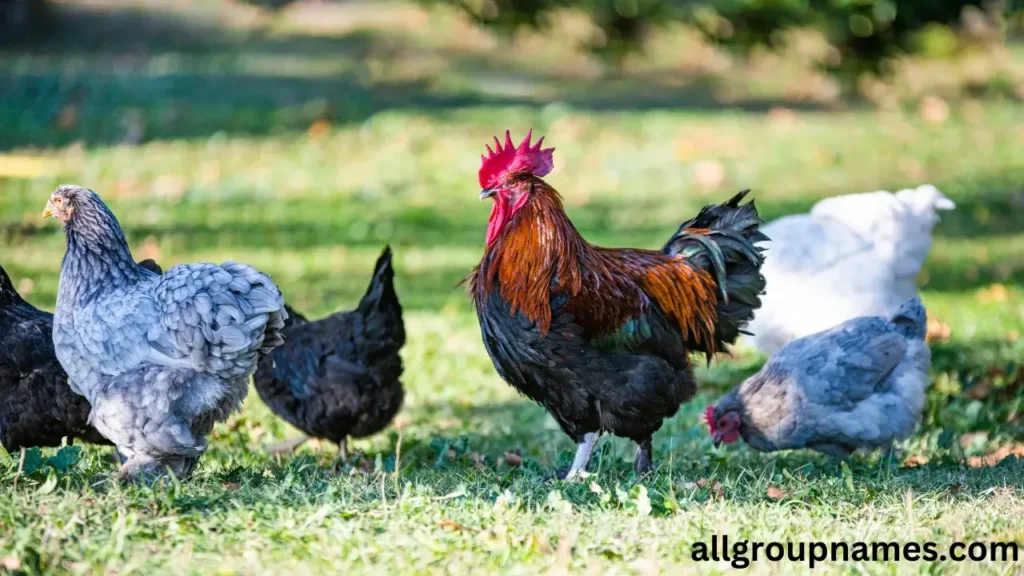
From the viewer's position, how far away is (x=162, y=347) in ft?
18.6

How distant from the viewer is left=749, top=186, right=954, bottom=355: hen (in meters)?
8.86

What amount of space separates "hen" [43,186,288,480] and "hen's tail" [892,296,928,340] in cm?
408

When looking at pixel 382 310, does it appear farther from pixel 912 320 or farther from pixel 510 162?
pixel 912 320

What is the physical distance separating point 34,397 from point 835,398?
15.0ft

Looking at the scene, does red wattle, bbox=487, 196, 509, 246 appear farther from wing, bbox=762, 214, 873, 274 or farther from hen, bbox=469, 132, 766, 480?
wing, bbox=762, 214, 873, 274

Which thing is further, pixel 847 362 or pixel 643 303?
pixel 847 362

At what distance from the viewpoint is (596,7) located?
2077cm

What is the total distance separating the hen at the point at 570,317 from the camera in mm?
6188

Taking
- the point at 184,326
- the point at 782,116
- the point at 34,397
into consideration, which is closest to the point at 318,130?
the point at 782,116

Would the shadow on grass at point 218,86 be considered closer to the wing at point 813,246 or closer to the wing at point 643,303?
the wing at point 813,246

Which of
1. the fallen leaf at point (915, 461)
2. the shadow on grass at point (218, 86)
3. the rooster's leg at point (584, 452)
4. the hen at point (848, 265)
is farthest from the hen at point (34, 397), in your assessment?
the shadow on grass at point (218, 86)

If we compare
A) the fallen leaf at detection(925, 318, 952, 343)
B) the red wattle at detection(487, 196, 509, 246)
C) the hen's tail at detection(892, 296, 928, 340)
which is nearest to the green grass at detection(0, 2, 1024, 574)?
the fallen leaf at detection(925, 318, 952, 343)

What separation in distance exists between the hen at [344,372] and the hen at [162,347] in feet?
5.63

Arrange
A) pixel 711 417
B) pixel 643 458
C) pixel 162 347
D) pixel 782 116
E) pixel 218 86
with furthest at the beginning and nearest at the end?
1. pixel 782 116
2. pixel 218 86
3. pixel 711 417
4. pixel 643 458
5. pixel 162 347
